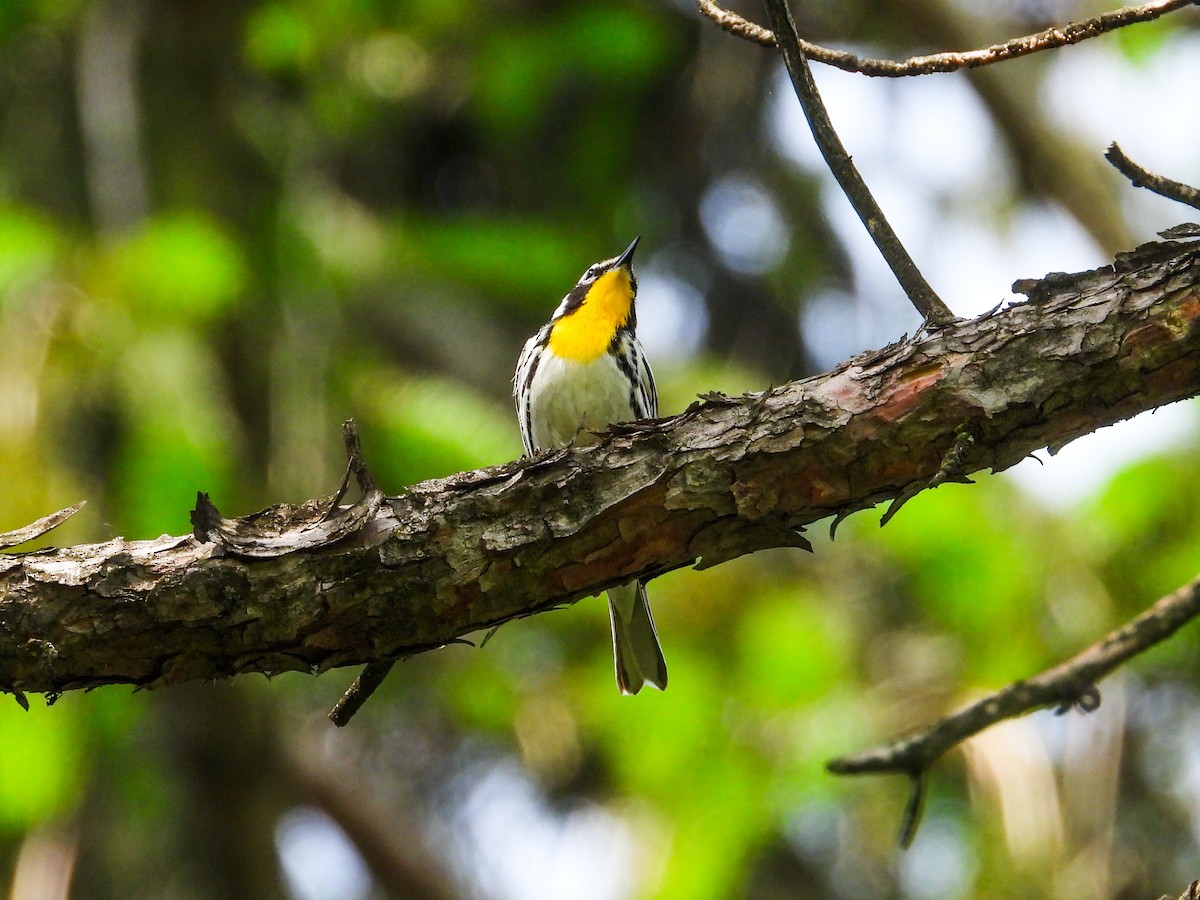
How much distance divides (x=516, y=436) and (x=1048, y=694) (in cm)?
206

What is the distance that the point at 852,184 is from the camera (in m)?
2.75

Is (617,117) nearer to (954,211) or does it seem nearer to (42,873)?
(954,211)

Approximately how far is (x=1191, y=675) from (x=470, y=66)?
460 cm

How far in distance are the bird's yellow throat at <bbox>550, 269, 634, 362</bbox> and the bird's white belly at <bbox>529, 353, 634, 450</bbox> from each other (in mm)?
55

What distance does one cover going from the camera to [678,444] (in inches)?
104

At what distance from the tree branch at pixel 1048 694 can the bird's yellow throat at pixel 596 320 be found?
75.9 inches

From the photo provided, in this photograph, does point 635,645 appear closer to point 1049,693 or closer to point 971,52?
point 1049,693

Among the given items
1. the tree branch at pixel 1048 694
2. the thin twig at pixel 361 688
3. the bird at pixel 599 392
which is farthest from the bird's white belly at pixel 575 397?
the thin twig at pixel 361 688

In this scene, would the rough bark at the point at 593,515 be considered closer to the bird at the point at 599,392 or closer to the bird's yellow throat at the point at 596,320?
the bird at the point at 599,392

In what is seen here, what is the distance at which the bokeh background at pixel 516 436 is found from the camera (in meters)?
4.32

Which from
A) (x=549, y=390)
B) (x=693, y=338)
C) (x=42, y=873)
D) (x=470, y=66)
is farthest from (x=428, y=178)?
(x=42, y=873)

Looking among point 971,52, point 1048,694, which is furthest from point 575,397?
point 971,52

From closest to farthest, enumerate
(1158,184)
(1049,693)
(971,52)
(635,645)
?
(1158,184)
(971,52)
(1049,693)
(635,645)

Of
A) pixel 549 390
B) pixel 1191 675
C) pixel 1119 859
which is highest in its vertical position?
pixel 549 390
